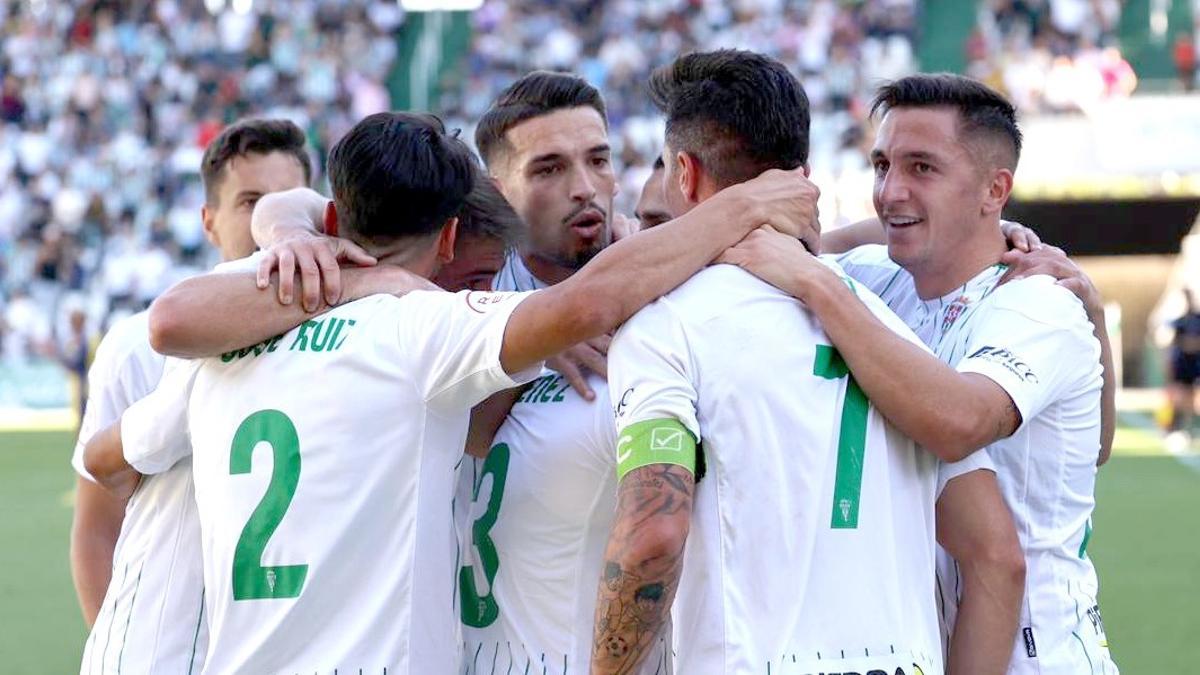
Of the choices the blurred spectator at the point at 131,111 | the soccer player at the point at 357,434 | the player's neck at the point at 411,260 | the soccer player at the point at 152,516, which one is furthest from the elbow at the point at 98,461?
the blurred spectator at the point at 131,111

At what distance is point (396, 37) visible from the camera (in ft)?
97.1

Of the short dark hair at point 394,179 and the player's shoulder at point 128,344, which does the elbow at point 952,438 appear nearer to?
the short dark hair at point 394,179

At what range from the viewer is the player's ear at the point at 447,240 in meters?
3.23

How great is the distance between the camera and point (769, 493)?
2783 millimetres

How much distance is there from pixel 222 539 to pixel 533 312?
782 mm

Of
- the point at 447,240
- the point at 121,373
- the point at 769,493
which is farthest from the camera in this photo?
the point at 121,373

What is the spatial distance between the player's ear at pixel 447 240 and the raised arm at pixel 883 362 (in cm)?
65

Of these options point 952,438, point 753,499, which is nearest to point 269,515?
point 753,499

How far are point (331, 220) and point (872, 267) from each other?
1.49 m

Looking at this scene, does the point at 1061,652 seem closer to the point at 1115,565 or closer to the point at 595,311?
the point at 595,311

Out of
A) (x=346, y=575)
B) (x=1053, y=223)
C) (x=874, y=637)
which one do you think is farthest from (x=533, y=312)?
(x=1053, y=223)

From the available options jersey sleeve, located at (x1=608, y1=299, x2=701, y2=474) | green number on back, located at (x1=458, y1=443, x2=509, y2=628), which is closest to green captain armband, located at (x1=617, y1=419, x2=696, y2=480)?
jersey sleeve, located at (x1=608, y1=299, x2=701, y2=474)

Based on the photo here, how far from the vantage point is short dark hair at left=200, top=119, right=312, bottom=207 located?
506 cm

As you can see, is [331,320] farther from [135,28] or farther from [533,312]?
[135,28]
